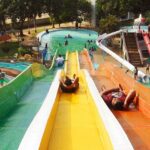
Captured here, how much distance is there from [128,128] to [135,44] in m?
23.2

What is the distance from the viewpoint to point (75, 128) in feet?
26.4

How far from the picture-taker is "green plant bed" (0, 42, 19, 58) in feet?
109

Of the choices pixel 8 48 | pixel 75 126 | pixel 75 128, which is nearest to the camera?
pixel 75 128

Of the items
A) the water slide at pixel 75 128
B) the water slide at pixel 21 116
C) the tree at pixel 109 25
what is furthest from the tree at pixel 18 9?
the water slide at pixel 75 128

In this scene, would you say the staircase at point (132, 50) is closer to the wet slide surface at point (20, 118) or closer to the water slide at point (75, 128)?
the wet slide surface at point (20, 118)

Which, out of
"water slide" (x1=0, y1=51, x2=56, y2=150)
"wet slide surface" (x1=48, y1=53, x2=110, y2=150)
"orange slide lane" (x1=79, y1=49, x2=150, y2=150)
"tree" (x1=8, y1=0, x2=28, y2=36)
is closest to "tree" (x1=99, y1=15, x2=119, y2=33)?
"tree" (x1=8, y1=0, x2=28, y2=36)

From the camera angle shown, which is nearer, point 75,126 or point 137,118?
point 75,126

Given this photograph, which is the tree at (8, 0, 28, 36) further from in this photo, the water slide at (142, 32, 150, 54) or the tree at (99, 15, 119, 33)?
the water slide at (142, 32, 150, 54)

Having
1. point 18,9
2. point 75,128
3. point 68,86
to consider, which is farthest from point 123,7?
point 75,128

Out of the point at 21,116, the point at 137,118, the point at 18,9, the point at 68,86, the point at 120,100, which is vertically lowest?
the point at 21,116

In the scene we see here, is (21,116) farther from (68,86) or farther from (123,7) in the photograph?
(123,7)

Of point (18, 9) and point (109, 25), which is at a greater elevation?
point (18, 9)

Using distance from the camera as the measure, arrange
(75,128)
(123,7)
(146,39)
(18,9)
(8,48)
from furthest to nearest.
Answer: (123,7), (18,9), (8,48), (146,39), (75,128)

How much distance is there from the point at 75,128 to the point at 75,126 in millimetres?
165
